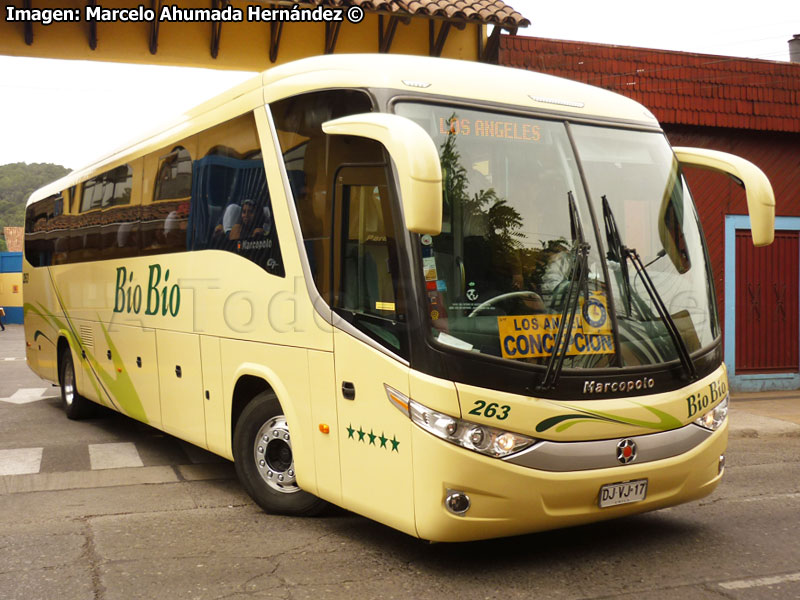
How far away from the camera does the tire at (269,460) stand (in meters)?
6.27

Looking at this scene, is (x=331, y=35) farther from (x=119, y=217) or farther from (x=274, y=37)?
(x=119, y=217)

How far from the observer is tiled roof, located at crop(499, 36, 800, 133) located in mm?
13352

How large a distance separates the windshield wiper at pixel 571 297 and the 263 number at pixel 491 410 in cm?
24

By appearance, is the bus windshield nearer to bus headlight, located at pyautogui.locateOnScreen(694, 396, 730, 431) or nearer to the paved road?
bus headlight, located at pyautogui.locateOnScreen(694, 396, 730, 431)

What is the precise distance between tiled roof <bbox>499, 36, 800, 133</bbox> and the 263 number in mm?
9254

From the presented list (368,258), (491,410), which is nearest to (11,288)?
(368,258)

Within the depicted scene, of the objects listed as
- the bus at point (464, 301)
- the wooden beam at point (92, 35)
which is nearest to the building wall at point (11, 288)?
the wooden beam at point (92, 35)

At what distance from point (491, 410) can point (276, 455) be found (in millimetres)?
2237

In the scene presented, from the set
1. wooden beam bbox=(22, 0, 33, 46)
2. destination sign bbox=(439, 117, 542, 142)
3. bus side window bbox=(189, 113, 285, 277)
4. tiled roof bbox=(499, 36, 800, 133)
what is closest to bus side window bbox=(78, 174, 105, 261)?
bus side window bbox=(189, 113, 285, 277)

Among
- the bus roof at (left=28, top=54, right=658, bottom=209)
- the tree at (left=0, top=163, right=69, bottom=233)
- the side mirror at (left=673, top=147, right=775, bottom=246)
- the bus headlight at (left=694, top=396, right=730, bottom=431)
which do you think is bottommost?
the bus headlight at (left=694, top=396, right=730, bottom=431)

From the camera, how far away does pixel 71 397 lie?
1149 centimetres

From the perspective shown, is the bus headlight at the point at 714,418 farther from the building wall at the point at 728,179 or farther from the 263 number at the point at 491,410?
the building wall at the point at 728,179

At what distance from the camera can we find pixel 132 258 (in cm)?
898

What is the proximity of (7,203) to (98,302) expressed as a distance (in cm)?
5409
